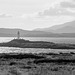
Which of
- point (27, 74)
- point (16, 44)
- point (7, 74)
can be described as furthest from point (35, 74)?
point (16, 44)

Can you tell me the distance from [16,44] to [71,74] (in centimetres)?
12772

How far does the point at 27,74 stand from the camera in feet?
114

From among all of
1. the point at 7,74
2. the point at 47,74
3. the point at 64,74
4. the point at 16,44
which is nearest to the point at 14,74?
the point at 7,74

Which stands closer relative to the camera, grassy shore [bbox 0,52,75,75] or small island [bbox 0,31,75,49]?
grassy shore [bbox 0,52,75,75]

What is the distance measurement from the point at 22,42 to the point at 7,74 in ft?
445

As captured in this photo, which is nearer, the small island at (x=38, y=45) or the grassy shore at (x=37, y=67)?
the grassy shore at (x=37, y=67)

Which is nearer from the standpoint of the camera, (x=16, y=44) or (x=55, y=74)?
(x=55, y=74)

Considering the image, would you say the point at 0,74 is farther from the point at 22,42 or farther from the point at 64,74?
the point at 22,42

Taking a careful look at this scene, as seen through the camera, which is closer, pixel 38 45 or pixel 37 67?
pixel 37 67

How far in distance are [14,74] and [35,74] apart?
2680 mm

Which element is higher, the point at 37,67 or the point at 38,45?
the point at 37,67

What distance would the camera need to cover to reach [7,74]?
34281mm

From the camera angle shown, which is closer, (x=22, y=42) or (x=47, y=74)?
(x=47, y=74)

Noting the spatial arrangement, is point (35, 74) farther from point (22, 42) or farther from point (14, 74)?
point (22, 42)
